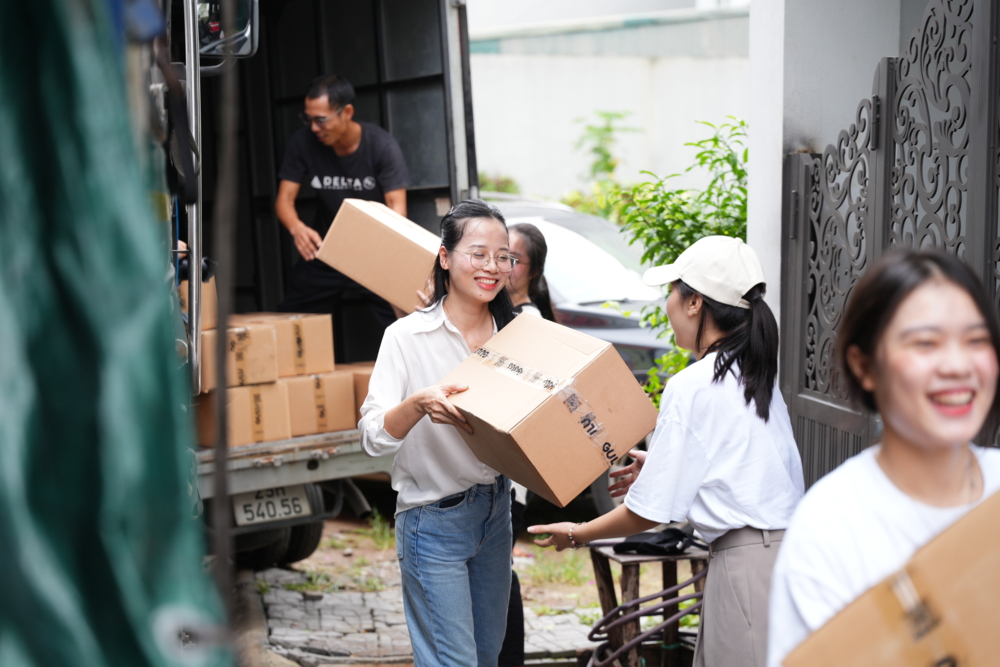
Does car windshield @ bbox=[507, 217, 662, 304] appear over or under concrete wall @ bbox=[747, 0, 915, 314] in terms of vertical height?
under

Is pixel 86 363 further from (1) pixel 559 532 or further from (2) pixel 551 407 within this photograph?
(1) pixel 559 532

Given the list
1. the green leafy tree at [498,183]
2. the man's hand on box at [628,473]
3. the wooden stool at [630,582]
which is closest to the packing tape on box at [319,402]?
the wooden stool at [630,582]

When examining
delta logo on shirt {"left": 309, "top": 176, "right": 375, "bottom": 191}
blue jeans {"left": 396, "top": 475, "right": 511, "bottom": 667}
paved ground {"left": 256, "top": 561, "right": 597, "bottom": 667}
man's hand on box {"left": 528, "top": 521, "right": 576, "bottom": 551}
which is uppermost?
delta logo on shirt {"left": 309, "top": 176, "right": 375, "bottom": 191}

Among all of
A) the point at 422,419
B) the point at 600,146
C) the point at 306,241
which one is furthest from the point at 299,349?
the point at 600,146

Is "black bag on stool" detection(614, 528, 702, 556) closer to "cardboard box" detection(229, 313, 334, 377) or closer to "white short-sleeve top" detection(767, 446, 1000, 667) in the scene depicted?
"cardboard box" detection(229, 313, 334, 377)

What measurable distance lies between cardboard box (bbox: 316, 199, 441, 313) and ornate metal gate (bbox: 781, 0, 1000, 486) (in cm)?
155

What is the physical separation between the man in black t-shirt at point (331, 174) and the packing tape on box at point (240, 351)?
39.6 inches

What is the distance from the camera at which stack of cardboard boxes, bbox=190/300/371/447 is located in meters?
4.11

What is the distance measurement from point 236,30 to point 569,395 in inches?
66.6

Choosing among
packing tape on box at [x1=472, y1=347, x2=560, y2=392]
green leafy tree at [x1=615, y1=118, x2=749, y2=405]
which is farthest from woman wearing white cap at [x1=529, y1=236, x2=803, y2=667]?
green leafy tree at [x1=615, y1=118, x2=749, y2=405]

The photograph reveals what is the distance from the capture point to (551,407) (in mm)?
2432

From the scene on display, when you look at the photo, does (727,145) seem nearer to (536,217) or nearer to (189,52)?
(536,217)

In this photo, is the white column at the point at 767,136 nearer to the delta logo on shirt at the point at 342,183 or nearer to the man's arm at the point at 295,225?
the delta logo on shirt at the point at 342,183

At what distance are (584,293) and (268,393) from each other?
8.18 feet
